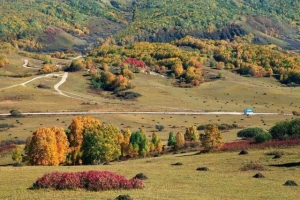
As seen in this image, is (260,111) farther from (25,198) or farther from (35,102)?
(25,198)

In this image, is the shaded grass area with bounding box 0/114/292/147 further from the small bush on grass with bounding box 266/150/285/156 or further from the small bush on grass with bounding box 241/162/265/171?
the small bush on grass with bounding box 241/162/265/171

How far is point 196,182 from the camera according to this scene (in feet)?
→ 150

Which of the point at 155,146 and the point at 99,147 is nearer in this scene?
the point at 99,147

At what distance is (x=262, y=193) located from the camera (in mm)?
40344

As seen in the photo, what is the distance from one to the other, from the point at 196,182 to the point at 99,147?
35539mm

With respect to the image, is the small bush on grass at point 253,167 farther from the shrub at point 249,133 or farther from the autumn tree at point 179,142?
the shrub at point 249,133

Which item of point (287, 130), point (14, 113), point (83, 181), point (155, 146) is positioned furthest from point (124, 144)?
point (14, 113)

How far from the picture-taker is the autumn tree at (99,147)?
78312 mm

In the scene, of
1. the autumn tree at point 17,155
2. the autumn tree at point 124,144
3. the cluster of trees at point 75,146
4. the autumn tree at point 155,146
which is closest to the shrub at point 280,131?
the autumn tree at point 155,146

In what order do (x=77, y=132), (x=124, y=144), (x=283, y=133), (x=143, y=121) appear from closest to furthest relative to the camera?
(x=283, y=133)
(x=77, y=132)
(x=124, y=144)
(x=143, y=121)

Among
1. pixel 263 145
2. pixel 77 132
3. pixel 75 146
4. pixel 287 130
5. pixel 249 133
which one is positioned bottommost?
pixel 75 146

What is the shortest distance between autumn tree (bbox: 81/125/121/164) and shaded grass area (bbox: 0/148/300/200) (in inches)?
660

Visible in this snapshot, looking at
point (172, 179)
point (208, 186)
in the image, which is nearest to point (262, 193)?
point (208, 186)

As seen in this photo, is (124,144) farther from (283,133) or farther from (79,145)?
(283,133)
